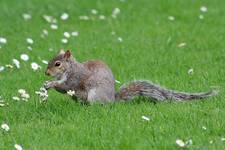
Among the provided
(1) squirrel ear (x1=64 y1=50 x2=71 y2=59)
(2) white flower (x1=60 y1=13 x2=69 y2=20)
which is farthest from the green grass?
(1) squirrel ear (x1=64 y1=50 x2=71 y2=59)

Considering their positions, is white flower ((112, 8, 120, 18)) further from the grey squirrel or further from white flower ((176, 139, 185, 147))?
white flower ((176, 139, 185, 147))

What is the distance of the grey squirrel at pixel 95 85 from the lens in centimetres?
613

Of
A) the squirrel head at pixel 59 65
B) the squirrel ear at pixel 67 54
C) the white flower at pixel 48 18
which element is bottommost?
the squirrel head at pixel 59 65

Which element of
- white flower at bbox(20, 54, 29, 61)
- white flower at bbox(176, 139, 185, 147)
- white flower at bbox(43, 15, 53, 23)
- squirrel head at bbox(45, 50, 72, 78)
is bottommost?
white flower at bbox(176, 139, 185, 147)

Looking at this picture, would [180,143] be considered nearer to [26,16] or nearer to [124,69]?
[124,69]

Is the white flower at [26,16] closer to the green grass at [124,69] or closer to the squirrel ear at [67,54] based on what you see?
the green grass at [124,69]

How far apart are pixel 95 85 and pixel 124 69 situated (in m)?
1.45

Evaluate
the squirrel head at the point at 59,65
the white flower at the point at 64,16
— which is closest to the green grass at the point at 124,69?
the white flower at the point at 64,16

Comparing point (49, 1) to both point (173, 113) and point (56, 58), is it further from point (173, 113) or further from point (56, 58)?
point (173, 113)

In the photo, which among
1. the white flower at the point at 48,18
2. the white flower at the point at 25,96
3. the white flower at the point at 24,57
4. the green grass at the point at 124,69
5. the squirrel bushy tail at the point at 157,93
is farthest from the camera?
the white flower at the point at 48,18

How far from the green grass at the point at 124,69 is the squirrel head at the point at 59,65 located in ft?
0.86

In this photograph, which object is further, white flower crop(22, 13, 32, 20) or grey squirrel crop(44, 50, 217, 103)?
white flower crop(22, 13, 32, 20)

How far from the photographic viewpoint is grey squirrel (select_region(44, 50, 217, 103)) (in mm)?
6129

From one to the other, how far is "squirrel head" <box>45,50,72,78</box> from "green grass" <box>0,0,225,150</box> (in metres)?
0.26
